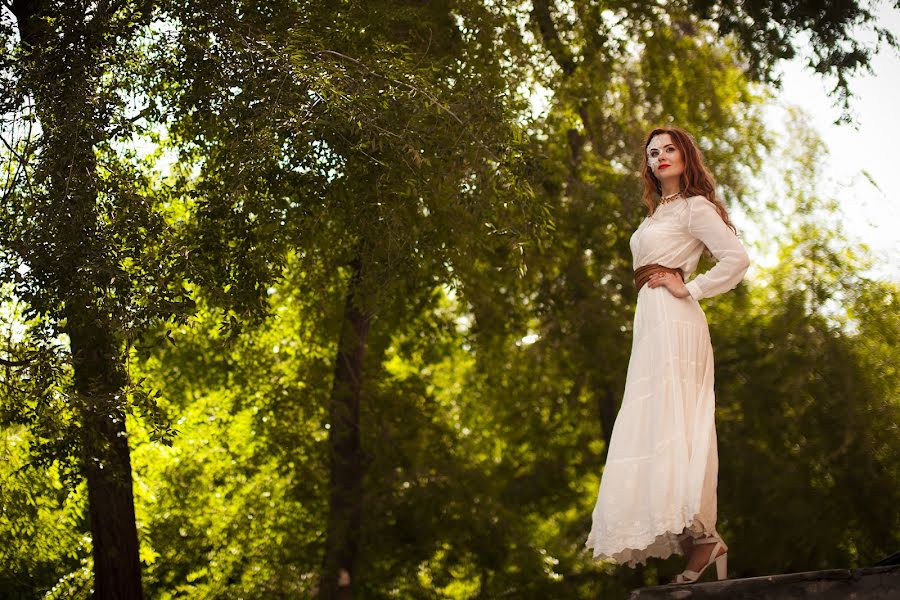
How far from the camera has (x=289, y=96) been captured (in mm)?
5902

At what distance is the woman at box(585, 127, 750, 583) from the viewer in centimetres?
407

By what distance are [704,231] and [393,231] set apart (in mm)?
2969

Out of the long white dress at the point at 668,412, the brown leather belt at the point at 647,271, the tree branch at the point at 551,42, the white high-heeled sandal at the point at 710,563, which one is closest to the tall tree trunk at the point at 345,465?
the tree branch at the point at 551,42

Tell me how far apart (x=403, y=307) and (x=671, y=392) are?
7240 mm

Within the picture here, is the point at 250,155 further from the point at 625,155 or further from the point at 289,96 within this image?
the point at 625,155

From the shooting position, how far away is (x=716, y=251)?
14.5 ft

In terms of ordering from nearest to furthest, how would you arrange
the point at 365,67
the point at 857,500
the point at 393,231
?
the point at 365,67 < the point at 393,231 < the point at 857,500

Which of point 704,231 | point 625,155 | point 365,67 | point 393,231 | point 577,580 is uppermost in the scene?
point 625,155

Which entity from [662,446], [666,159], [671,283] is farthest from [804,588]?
[666,159]

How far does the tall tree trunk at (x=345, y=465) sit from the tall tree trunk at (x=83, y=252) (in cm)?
406

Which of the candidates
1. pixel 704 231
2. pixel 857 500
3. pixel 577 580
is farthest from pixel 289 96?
pixel 577 580

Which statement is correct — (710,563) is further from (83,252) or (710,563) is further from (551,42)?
(551,42)

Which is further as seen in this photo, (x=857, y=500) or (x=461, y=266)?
(x=857, y=500)

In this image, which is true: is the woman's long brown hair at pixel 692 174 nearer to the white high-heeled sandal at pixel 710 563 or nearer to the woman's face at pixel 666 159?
the woman's face at pixel 666 159
